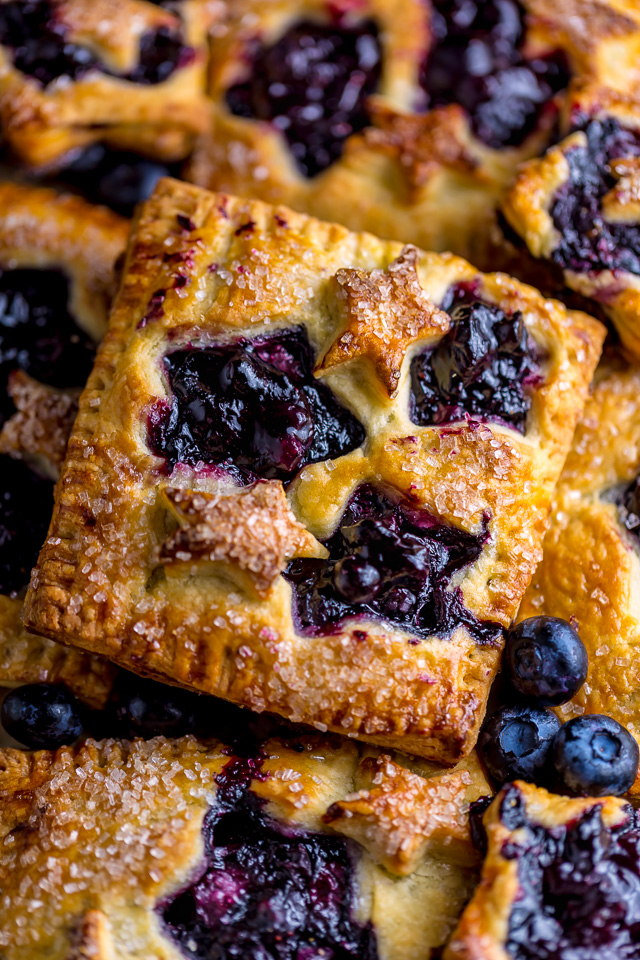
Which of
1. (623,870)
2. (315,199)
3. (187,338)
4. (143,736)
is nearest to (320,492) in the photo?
(187,338)

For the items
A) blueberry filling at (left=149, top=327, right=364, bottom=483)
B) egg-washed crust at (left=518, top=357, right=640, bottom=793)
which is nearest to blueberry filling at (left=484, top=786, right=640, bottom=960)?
egg-washed crust at (left=518, top=357, right=640, bottom=793)

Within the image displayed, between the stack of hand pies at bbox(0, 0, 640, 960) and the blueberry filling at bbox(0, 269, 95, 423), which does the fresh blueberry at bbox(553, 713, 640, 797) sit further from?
the blueberry filling at bbox(0, 269, 95, 423)

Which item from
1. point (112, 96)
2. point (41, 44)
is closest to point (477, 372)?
point (112, 96)

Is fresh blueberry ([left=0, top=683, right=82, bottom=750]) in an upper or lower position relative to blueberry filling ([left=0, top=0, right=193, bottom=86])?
lower

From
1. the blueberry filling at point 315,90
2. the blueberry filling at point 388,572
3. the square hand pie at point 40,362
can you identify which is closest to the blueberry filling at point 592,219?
the blueberry filling at point 315,90

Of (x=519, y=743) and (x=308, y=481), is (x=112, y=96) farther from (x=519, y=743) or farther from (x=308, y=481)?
(x=519, y=743)

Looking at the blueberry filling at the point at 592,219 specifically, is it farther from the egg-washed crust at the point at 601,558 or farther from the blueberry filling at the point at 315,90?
the blueberry filling at the point at 315,90

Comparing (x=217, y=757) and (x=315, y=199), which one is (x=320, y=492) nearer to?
(x=217, y=757)
